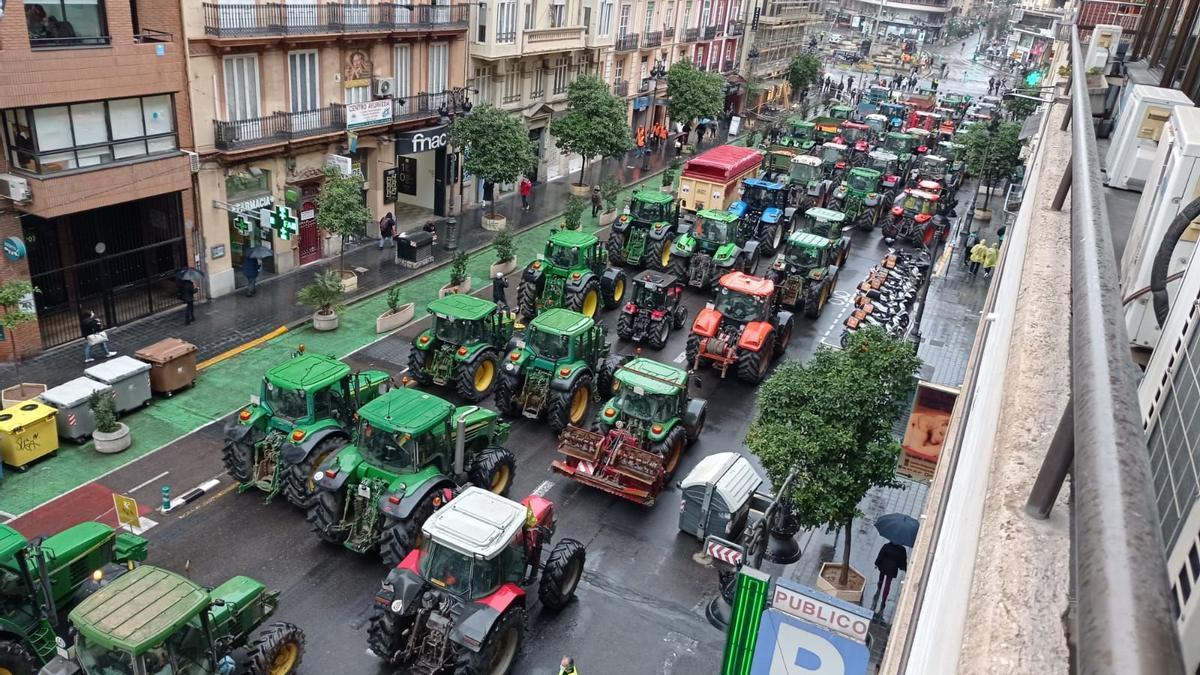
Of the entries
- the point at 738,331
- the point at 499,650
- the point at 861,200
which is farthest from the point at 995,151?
the point at 499,650

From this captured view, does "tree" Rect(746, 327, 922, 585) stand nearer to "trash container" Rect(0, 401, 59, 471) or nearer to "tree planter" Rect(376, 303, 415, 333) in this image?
"tree planter" Rect(376, 303, 415, 333)

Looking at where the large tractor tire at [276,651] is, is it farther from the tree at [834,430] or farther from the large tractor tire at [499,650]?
the tree at [834,430]

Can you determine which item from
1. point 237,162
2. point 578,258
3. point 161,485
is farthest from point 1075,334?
point 237,162

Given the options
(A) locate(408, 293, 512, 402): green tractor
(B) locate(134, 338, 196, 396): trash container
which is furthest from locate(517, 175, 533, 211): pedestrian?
(B) locate(134, 338, 196, 396): trash container

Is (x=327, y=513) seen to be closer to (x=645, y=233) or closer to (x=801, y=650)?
(x=801, y=650)

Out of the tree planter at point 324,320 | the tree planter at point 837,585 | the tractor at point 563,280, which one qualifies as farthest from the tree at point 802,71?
the tree planter at point 837,585

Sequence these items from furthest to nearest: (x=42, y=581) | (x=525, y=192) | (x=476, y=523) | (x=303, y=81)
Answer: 1. (x=525, y=192)
2. (x=303, y=81)
3. (x=476, y=523)
4. (x=42, y=581)
